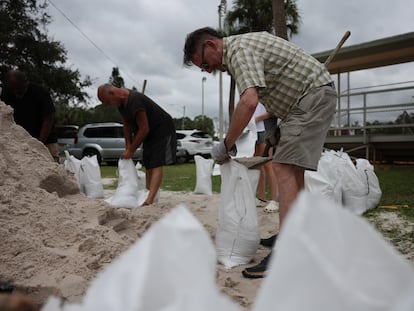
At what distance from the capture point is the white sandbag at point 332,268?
0.54 meters

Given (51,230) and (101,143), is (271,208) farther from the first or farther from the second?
(101,143)

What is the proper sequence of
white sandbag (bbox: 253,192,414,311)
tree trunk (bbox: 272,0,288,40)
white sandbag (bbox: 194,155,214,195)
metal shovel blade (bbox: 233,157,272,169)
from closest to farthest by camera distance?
white sandbag (bbox: 253,192,414,311) → metal shovel blade (bbox: 233,157,272,169) → white sandbag (bbox: 194,155,214,195) → tree trunk (bbox: 272,0,288,40)

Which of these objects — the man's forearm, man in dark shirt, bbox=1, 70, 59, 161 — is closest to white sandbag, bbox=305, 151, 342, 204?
the man's forearm

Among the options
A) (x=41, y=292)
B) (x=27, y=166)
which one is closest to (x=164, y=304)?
(x=41, y=292)

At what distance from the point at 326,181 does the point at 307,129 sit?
1836 millimetres

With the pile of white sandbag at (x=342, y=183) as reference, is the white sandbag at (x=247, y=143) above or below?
above

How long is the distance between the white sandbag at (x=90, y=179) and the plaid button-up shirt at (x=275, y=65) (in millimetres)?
3681

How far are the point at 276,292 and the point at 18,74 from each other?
4.14 metres

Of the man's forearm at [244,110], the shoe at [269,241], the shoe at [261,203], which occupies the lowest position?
the shoe at [269,241]

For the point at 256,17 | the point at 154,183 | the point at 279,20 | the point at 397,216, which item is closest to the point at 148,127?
the point at 154,183

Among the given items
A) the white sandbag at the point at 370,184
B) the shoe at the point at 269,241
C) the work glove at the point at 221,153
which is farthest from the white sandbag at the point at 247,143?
the work glove at the point at 221,153

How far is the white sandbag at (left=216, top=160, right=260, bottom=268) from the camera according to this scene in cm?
260

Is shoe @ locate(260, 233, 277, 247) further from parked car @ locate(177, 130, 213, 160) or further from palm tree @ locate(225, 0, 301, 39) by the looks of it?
palm tree @ locate(225, 0, 301, 39)

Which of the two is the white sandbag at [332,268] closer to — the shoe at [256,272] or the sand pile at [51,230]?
the sand pile at [51,230]
